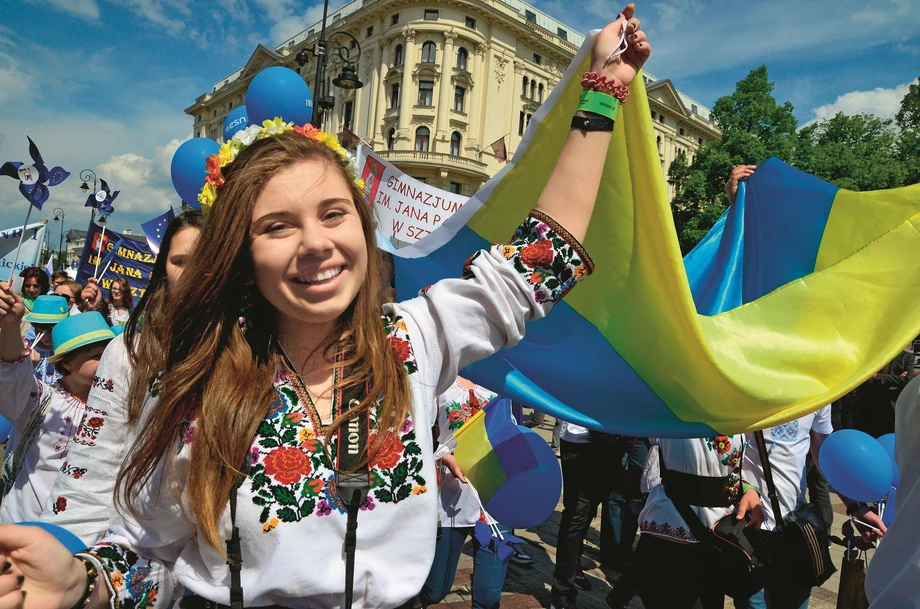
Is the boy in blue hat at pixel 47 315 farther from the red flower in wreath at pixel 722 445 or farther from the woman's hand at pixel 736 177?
the woman's hand at pixel 736 177

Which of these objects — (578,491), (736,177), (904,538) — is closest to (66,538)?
(904,538)

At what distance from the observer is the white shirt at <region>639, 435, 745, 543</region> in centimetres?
295

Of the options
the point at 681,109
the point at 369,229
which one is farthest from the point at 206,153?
the point at 681,109

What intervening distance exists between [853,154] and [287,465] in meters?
29.7

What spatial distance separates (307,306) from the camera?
132 centimetres

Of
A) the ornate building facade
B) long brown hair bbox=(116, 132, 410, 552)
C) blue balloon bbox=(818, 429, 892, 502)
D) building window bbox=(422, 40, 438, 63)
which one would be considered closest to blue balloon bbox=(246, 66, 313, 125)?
long brown hair bbox=(116, 132, 410, 552)

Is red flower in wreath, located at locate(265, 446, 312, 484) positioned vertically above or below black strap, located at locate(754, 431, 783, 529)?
above

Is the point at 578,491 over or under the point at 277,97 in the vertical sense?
under

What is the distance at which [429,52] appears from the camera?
3559 centimetres

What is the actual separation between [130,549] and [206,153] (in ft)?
8.39

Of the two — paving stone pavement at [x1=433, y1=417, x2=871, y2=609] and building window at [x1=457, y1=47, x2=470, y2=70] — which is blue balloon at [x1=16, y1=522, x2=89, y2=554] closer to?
paving stone pavement at [x1=433, y1=417, x2=871, y2=609]

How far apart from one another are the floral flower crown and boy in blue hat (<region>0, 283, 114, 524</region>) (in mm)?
1465

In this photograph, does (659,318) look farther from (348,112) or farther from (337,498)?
(348,112)

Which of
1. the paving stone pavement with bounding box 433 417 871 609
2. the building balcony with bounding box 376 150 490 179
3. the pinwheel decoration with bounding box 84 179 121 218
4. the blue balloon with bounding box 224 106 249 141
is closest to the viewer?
the blue balloon with bounding box 224 106 249 141
